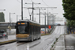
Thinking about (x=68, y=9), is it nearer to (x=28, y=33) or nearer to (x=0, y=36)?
(x=28, y=33)

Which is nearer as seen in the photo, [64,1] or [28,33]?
[28,33]

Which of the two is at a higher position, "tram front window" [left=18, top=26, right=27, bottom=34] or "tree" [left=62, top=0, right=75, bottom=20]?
"tree" [left=62, top=0, right=75, bottom=20]

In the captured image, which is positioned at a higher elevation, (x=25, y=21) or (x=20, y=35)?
(x=25, y=21)

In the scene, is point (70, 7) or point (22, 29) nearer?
point (22, 29)

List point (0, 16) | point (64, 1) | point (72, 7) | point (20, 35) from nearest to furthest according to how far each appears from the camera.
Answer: point (20, 35) → point (72, 7) → point (64, 1) → point (0, 16)

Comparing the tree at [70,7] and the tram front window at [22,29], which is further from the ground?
the tree at [70,7]

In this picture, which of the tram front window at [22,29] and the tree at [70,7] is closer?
the tram front window at [22,29]

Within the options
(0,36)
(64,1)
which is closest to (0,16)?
(0,36)

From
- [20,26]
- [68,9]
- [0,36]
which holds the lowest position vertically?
[0,36]

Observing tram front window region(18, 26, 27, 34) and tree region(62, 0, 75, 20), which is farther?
tree region(62, 0, 75, 20)

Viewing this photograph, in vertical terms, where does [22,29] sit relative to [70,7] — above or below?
below

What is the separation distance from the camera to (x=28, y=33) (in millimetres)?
30031

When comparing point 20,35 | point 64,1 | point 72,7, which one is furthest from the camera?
point 64,1

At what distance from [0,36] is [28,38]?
64.0 feet
